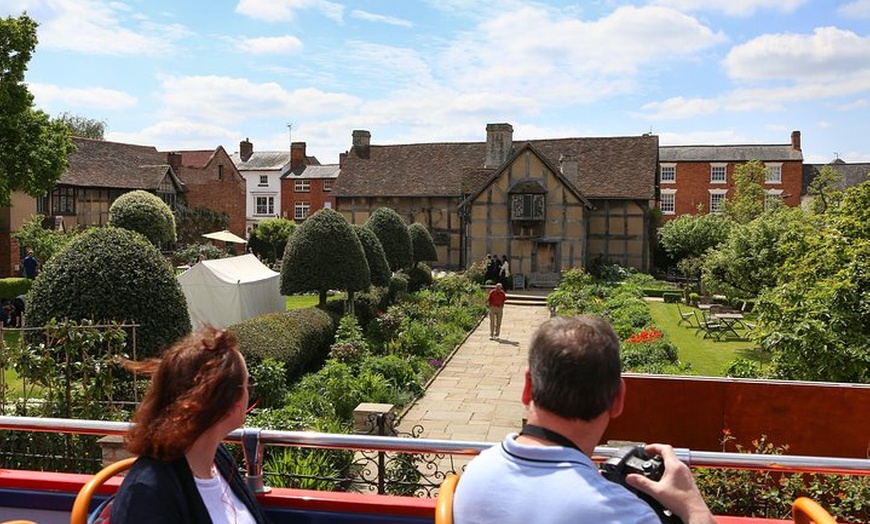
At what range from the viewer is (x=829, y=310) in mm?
9727

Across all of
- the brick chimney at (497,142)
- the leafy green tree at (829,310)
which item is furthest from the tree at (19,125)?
the brick chimney at (497,142)

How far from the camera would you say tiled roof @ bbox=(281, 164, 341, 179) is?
54.4 metres

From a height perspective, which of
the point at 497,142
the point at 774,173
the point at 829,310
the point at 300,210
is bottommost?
the point at 829,310

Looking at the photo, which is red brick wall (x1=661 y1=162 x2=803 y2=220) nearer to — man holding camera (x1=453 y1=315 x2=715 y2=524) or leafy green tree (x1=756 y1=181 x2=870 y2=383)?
leafy green tree (x1=756 y1=181 x2=870 y2=383)

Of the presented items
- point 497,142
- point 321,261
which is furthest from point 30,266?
point 497,142

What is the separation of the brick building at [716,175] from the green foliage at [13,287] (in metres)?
40.7

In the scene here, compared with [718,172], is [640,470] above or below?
below

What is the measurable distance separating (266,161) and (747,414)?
180 ft

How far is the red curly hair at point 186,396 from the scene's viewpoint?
2344 mm

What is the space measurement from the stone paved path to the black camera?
7.44 m

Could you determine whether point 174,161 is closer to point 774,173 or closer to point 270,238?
point 270,238

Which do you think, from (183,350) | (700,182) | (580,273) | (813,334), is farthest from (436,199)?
(183,350)

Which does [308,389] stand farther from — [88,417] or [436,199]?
[436,199]

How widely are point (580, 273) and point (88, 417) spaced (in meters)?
21.6
